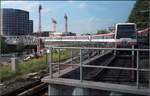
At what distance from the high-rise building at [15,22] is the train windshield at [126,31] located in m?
11.3

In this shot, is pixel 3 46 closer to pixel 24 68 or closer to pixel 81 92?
pixel 24 68

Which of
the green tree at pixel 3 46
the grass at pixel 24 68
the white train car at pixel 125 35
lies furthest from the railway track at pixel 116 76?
the white train car at pixel 125 35

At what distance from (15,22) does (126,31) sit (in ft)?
39.8

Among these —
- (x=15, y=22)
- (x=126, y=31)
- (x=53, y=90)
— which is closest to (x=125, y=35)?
(x=126, y=31)

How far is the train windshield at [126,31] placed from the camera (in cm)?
1529

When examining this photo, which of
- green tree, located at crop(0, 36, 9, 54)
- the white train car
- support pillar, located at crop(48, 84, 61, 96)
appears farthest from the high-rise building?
the white train car

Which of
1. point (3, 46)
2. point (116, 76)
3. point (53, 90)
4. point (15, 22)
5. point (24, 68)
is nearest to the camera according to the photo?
point (53, 90)

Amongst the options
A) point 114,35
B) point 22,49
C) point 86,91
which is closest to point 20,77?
point 22,49

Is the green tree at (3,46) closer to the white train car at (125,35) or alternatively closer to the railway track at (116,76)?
the railway track at (116,76)

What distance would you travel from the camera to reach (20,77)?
8.00 metres

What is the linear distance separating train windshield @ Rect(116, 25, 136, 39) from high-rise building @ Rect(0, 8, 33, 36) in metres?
11.3

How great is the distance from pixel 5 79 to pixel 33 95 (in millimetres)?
2673

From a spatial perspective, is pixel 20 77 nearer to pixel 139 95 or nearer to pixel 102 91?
pixel 102 91

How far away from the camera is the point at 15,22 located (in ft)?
17.7
